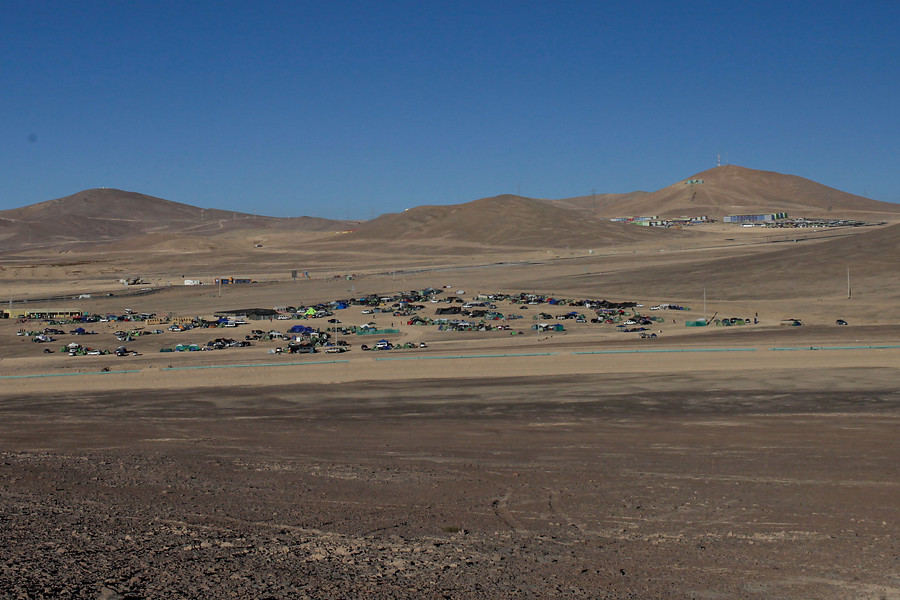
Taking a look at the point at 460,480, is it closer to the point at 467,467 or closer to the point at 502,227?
the point at 467,467

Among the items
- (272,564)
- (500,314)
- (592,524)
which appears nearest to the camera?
(272,564)

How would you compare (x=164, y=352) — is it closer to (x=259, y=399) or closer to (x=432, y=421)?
(x=259, y=399)

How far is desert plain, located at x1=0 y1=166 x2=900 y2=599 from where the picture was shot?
9461 millimetres

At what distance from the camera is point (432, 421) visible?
70.2ft

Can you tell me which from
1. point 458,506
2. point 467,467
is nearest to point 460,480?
point 467,467

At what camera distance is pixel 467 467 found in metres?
15.0

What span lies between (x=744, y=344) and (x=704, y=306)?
17943 mm

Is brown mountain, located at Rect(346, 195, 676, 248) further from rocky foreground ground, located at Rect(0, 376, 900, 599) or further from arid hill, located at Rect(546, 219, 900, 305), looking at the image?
rocky foreground ground, located at Rect(0, 376, 900, 599)

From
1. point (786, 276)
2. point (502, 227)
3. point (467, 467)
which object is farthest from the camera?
point (502, 227)

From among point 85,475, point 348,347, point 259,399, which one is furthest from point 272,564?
point 348,347

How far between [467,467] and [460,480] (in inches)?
42.2

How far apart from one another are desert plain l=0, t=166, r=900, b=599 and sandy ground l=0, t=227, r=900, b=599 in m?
0.06

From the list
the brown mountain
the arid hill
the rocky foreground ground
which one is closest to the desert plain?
the rocky foreground ground

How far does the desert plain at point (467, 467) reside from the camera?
9461 millimetres
